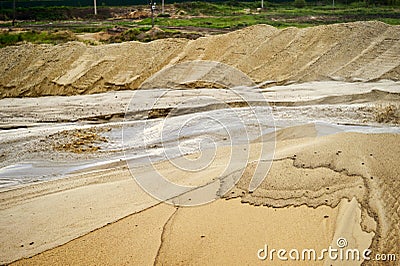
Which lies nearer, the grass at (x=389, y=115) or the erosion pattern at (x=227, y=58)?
the grass at (x=389, y=115)

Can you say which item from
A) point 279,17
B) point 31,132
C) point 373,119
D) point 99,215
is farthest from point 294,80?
point 279,17

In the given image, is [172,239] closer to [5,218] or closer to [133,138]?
[5,218]

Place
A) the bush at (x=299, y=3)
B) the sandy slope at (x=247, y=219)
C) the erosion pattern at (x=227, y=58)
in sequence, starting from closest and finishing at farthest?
the sandy slope at (x=247, y=219) < the erosion pattern at (x=227, y=58) < the bush at (x=299, y=3)

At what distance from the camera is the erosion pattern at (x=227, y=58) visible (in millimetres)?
11148

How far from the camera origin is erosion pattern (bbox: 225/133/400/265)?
3619 mm

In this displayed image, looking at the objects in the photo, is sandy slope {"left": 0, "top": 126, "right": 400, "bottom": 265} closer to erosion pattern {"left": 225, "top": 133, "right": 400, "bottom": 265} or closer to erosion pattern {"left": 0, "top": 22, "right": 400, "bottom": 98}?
erosion pattern {"left": 225, "top": 133, "right": 400, "bottom": 265}

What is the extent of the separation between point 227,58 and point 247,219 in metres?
8.70

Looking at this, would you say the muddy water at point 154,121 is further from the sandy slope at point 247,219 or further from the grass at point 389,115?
the sandy slope at point 247,219
